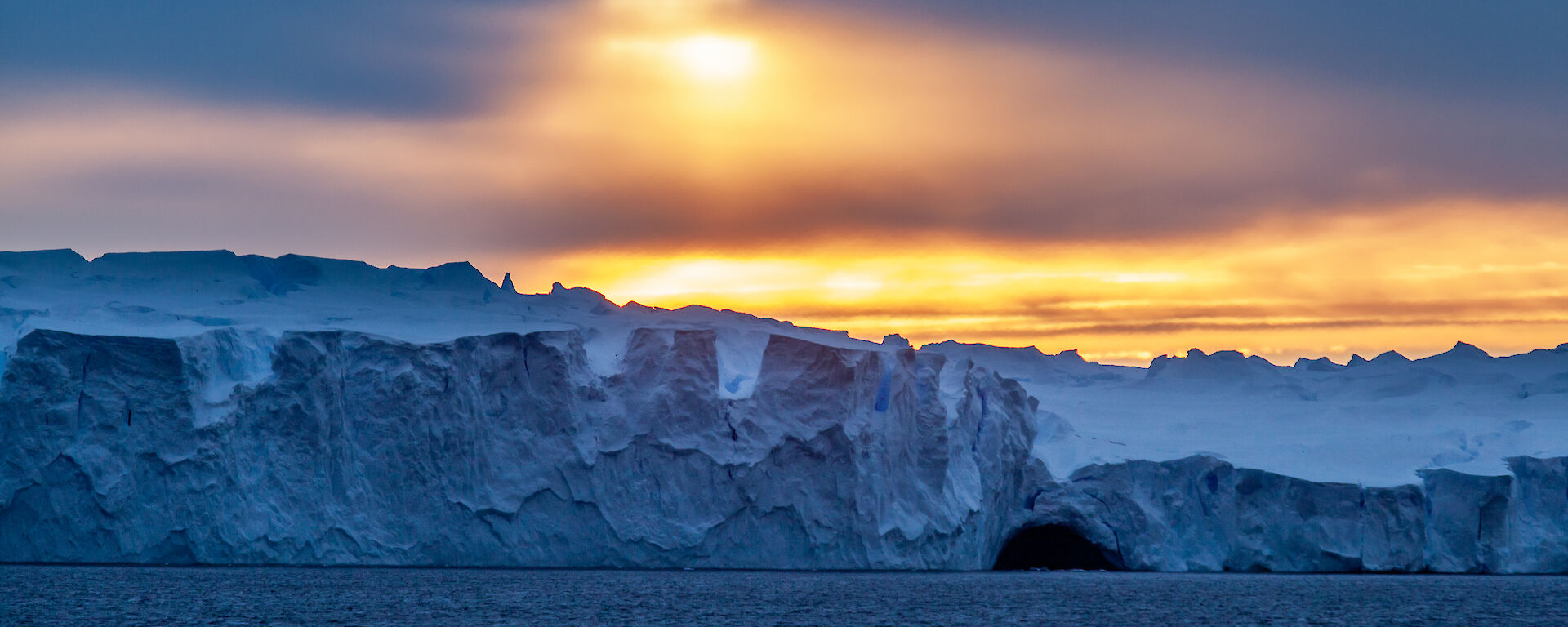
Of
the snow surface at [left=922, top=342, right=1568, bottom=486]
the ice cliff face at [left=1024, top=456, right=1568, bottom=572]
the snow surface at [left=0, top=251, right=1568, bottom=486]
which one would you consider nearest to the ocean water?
the ice cliff face at [left=1024, top=456, right=1568, bottom=572]

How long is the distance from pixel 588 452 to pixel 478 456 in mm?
1999

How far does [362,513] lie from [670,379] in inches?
240

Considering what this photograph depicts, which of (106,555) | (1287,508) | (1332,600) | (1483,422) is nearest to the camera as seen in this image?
(106,555)

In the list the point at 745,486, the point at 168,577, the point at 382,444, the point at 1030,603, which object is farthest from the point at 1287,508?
the point at 168,577

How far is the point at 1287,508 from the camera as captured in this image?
106 ft

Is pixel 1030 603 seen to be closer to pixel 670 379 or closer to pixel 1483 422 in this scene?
pixel 670 379

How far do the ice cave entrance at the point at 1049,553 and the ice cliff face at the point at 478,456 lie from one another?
203 inches

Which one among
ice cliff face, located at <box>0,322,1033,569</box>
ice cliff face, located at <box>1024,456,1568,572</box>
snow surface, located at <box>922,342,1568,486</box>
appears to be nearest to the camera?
ice cliff face, located at <box>0,322,1033,569</box>

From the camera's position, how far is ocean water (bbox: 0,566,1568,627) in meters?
21.9

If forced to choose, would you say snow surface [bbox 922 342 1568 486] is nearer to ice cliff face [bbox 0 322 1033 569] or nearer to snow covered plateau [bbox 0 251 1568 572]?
snow covered plateau [bbox 0 251 1568 572]

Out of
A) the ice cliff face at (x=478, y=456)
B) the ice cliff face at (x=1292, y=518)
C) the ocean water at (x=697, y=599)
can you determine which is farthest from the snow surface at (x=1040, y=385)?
the ocean water at (x=697, y=599)

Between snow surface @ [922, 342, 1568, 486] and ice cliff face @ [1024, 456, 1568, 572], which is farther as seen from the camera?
snow surface @ [922, 342, 1568, 486]

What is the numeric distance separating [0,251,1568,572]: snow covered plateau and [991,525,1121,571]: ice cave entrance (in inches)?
7.5

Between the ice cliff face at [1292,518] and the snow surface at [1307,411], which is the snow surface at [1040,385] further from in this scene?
the ice cliff face at [1292,518]
